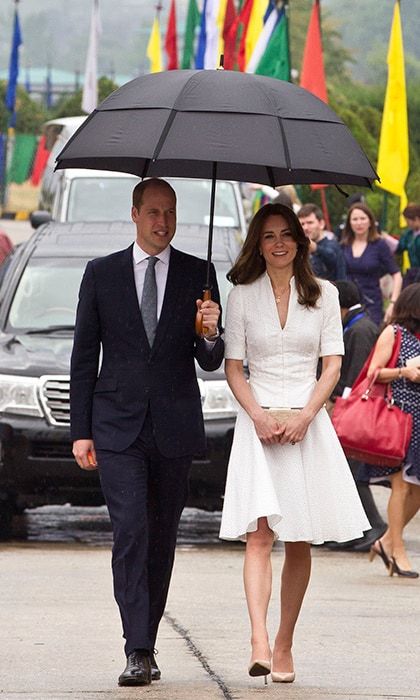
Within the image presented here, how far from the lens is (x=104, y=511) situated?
13.5m

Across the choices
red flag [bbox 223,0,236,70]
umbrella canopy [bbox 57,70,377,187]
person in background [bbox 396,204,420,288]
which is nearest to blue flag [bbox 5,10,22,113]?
red flag [bbox 223,0,236,70]

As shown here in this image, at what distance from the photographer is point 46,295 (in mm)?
12211

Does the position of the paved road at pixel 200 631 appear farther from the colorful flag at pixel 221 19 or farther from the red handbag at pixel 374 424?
the colorful flag at pixel 221 19

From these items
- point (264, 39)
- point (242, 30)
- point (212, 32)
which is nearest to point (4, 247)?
point (264, 39)

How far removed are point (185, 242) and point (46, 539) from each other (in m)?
2.21

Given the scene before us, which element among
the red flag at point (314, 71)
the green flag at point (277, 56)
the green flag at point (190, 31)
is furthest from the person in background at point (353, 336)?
the green flag at point (190, 31)

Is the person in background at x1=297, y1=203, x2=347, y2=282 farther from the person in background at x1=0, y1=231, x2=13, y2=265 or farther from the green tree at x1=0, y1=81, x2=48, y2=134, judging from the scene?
the green tree at x1=0, y1=81, x2=48, y2=134

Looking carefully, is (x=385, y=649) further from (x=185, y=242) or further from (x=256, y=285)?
(x=185, y=242)

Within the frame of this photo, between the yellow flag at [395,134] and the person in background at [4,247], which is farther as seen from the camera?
the yellow flag at [395,134]

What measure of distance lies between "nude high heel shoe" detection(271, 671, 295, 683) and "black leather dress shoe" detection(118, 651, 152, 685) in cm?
53

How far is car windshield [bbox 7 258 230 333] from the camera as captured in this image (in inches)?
472

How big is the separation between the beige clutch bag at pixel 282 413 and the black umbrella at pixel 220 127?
2.10 ft

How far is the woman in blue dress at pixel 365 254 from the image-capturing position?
15461mm

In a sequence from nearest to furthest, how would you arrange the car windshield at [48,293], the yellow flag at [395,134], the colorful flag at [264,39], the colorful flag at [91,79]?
the car windshield at [48,293] → the yellow flag at [395,134] → the colorful flag at [264,39] → the colorful flag at [91,79]
